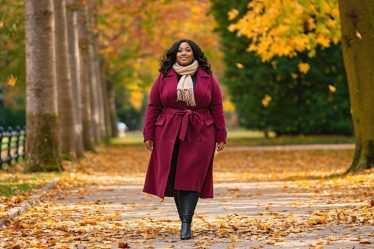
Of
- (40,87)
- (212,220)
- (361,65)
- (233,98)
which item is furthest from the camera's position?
(233,98)

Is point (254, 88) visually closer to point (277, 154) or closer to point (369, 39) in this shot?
point (277, 154)

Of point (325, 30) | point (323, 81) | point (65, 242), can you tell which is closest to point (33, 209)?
point (65, 242)

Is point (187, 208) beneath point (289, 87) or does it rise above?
beneath

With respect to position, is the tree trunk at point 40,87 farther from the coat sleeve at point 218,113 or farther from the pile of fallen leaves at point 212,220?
the coat sleeve at point 218,113

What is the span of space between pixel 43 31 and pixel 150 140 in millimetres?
10209

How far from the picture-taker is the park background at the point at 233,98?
52.9 ft

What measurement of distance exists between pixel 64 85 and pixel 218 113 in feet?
46.1

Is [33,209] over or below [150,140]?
below

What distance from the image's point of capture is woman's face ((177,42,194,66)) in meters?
9.81

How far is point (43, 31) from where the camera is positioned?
770 inches

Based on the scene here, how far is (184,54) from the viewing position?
9805 mm

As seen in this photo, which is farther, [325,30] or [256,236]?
[325,30]

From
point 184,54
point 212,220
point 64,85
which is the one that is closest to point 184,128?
point 184,54

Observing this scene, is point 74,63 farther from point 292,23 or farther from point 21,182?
point 21,182
